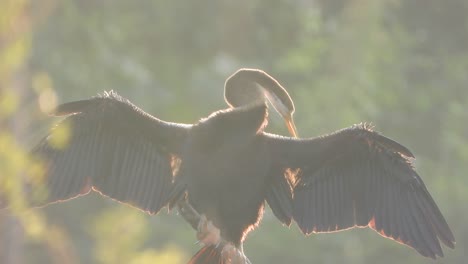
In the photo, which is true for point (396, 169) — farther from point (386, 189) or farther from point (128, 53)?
point (128, 53)

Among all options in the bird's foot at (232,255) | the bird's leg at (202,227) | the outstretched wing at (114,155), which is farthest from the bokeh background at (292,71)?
the bird's foot at (232,255)

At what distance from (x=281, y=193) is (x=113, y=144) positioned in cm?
77

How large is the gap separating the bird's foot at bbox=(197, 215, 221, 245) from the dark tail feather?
29 mm

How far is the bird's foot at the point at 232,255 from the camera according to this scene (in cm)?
488

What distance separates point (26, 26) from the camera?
8.56 feet

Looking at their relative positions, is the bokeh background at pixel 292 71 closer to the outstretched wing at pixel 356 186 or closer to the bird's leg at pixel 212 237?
the outstretched wing at pixel 356 186

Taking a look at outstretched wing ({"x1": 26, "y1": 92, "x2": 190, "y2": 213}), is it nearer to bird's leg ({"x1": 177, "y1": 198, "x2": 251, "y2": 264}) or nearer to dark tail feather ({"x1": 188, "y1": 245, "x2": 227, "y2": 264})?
bird's leg ({"x1": 177, "y1": 198, "x2": 251, "y2": 264})

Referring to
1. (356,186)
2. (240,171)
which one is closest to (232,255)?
(240,171)

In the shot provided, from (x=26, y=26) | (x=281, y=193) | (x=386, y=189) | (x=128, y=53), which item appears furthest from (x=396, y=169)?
(x=128, y=53)

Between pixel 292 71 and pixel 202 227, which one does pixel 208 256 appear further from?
pixel 292 71

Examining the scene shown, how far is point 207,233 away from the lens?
16.2ft

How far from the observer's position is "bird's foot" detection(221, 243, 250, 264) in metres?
4.88

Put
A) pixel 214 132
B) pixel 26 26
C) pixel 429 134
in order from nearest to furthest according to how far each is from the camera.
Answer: pixel 26 26 < pixel 214 132 < pixel 429 134

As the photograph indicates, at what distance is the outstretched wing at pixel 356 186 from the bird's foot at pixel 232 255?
0.27 meters
